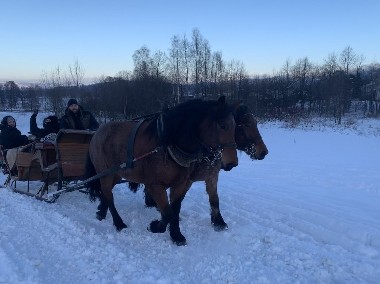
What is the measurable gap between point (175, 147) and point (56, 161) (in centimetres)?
332

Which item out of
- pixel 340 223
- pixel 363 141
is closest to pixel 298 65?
pixel 363 141

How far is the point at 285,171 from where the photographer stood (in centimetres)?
985

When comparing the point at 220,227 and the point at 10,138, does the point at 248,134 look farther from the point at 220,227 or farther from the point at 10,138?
the point at 10,138

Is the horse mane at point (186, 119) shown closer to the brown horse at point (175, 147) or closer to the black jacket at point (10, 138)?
the brown horse at point (175, 147)

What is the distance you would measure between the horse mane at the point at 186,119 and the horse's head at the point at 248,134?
555 mm

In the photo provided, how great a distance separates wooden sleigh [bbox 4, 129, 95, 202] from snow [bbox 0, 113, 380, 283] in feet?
1.20

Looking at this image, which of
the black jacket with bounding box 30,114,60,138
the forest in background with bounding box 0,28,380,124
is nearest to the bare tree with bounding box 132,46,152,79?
the forest in background with bounding box 0,28,380,124

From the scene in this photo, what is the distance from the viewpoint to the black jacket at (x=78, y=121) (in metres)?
7.58

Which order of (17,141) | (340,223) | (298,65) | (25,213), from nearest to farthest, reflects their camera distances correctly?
(340,223)
(25,213)
(17,141)
(298,65)

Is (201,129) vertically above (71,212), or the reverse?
(201,129)

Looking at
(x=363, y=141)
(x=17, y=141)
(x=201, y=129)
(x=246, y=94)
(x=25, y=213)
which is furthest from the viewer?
(x=246, y=94)

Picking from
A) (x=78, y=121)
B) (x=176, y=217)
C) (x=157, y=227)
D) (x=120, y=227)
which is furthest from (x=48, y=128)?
(x=176, y=217)

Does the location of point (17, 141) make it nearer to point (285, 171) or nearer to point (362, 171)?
point (285, 171)

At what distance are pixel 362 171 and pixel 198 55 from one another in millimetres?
37027
